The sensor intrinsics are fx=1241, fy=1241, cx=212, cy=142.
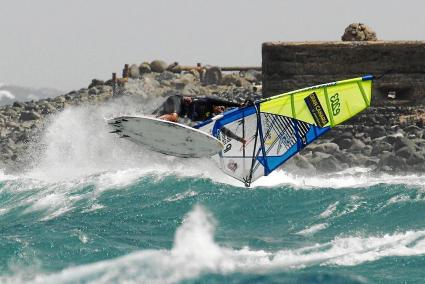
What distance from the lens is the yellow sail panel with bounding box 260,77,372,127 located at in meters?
24.8

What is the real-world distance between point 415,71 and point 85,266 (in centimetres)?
1657

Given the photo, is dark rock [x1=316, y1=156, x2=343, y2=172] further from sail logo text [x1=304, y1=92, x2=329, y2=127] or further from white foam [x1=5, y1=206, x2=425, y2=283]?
white foam [x1=5, y1=206, x2=425, y2=283]

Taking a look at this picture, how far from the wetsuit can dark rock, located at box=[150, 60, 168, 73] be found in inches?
1210

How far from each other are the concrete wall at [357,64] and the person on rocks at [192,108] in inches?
400

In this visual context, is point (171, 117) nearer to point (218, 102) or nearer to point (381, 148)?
point (218, 102)

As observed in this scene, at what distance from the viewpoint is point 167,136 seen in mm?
22875

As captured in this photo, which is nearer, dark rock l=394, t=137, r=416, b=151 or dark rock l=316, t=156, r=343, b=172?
dark rock l=316, t=156, r=343, b=172

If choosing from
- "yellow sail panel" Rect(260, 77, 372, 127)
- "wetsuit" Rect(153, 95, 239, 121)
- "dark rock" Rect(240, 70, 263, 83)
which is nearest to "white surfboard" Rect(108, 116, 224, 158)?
"wetsuit" Rect(153, 95, 239, 121)

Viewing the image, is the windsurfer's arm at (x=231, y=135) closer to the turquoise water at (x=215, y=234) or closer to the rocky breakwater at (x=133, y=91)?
the turquoise water at (x=215, y=234)

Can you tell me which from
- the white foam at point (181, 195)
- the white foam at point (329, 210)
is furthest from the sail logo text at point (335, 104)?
the white foam at point (181, 195)

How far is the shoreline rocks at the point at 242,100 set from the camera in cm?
3097

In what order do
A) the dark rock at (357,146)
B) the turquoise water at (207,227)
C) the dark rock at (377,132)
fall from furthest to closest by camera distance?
the dark rock at (377,132)
the dark rock at (357,146)
the turquoise water at (207,227)

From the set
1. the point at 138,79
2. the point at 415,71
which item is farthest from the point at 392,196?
the point at 138,79

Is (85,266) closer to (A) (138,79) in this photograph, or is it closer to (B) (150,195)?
(B) (150,195)
